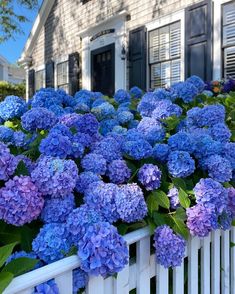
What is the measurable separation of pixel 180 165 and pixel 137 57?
6436 mm

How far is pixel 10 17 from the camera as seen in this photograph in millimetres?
12453

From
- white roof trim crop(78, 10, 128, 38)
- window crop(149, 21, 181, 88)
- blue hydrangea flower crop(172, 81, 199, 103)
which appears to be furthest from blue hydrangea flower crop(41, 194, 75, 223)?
white roof trim crop(78, 10, 128, 38)

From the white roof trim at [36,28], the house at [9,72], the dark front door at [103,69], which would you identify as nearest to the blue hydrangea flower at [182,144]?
the dark front door at [103,69]

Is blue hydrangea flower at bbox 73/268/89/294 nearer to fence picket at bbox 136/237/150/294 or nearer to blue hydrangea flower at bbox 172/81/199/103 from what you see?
fence picket at bbox 136/237/150/294

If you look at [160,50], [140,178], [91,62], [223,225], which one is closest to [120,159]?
[140,178]

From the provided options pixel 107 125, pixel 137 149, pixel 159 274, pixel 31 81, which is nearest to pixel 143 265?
pixel 159 274

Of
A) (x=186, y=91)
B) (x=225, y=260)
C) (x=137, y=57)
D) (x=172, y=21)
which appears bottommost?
(x=225, y=260)

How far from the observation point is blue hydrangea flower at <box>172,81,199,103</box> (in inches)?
90.4

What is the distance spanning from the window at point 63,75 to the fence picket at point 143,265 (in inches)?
365

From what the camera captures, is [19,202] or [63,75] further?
[63,75]

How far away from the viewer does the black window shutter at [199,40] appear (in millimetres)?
6016

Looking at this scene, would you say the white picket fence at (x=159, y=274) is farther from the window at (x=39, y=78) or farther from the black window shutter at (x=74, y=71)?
the window at (x=39, y=78)

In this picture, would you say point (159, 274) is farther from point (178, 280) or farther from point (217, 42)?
point (217, 42)

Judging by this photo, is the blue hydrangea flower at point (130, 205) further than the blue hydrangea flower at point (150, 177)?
No
